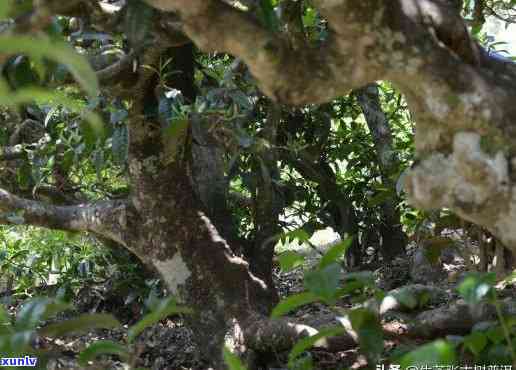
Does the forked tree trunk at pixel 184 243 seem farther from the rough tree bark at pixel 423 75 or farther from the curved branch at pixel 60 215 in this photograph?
the rough tree bark at pixel 423 75

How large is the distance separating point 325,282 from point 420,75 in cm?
45

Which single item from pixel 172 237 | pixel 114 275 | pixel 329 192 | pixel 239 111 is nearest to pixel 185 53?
pixel 239 111

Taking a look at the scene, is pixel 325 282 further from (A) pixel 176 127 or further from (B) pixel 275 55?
(A) pixel 176 127

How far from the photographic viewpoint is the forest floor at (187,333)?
228cm

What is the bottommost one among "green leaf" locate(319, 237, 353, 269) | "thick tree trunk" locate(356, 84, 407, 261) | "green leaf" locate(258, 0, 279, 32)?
"green leaf" locate(319, 237, 353, 269)

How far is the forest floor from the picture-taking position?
2.28 m

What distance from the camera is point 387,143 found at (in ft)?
A: 10.7

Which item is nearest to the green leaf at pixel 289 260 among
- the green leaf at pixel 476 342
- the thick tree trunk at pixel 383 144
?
the green leaf at pixel 476 342

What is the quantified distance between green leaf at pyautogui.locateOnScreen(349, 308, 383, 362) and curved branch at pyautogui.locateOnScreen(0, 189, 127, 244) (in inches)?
52.5

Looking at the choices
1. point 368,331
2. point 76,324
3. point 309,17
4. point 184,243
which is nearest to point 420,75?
point 368,331

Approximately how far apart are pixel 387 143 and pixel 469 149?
Answer: 190 cm

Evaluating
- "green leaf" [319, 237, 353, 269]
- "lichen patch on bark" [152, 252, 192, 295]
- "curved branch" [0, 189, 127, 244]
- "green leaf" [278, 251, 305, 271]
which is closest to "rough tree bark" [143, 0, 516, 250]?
"green leaf" [319, 237, 353, 269]

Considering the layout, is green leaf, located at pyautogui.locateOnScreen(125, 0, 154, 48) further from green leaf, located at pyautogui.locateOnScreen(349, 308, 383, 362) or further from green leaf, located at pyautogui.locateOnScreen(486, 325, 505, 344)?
green leaf, located at pyautogui.locateOnScreen(486, 325, 505, 344)

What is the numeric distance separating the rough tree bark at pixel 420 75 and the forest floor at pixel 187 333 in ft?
2.59
